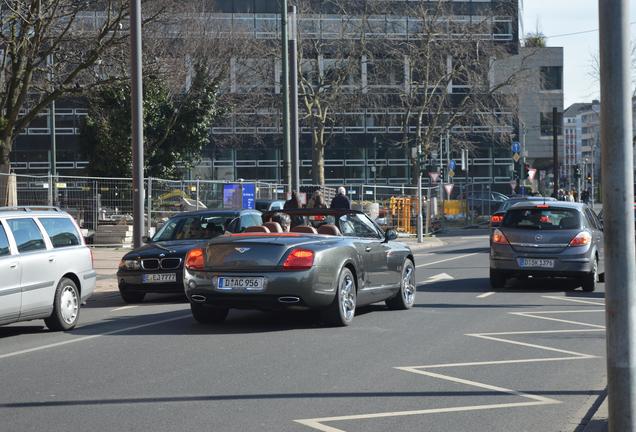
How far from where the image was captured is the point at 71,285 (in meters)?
12.8

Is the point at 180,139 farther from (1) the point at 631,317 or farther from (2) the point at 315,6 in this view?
(1) the point at 631,317

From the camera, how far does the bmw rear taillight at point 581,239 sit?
690 inches

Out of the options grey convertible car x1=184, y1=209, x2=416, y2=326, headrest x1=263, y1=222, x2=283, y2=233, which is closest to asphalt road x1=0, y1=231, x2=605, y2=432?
grey convertible car x1=184, y1=209, x2=416, y2=326

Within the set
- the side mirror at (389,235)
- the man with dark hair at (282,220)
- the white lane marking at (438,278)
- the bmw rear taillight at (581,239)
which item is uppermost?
the man with dark hair at (282,220)

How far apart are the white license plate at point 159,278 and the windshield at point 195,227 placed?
1.39 meters

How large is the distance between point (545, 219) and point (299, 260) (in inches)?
288

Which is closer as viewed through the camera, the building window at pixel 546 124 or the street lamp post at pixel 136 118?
the street lamp post at pixel 136 118

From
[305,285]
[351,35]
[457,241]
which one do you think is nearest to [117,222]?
[457,241]

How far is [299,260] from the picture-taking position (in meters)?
12.0

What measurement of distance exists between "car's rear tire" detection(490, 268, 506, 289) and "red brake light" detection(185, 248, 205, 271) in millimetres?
7293

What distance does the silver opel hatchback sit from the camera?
690 inches

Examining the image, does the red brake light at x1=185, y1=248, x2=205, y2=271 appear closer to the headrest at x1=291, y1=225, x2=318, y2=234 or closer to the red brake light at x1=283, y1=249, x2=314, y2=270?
the red brake light at x1=283, y1=249, x2=314, y2=270

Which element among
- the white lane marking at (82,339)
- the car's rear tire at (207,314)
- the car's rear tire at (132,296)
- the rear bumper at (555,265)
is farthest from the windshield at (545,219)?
the car's rear tire at (207,314)

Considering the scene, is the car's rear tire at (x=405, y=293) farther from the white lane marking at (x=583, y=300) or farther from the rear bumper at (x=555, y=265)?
the rear bumper at (x=555, y=265)
